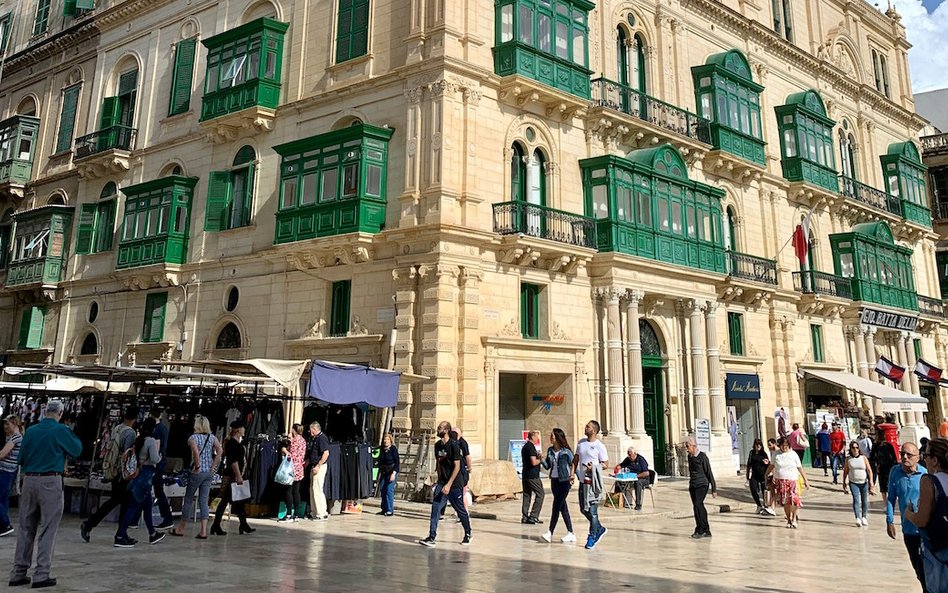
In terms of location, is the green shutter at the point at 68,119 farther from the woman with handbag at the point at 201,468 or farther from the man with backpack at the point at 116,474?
the woman with handbag at the point at 201,468

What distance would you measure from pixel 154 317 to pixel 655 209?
17.4 meters

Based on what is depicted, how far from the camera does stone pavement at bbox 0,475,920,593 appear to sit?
8.48 metres

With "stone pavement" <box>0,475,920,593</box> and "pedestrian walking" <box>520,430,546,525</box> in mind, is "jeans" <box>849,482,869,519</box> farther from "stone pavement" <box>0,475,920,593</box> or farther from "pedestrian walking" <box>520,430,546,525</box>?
"pedestrian walking" <box>520,430,546,525</box>

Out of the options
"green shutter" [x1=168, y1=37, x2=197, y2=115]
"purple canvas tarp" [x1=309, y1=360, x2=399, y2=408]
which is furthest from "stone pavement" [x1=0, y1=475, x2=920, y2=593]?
"green shutter" [x1=168, y1=37, x2=197, y2=115]

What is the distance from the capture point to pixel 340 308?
20.9 meters

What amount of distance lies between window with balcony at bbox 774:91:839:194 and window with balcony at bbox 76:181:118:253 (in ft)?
89.4

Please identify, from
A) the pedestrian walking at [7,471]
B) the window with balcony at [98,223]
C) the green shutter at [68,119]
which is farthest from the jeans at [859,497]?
the green shutter at [68,119]

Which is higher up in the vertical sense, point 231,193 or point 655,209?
point 231,193

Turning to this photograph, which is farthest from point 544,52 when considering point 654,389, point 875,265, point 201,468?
point 875,265

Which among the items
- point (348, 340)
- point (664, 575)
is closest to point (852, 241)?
point (348, 340)

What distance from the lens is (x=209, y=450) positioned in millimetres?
11727

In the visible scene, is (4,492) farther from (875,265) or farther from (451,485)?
(875,265)

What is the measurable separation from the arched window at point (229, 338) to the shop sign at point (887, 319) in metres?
25.5

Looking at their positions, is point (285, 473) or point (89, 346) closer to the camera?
point (285, 473)
